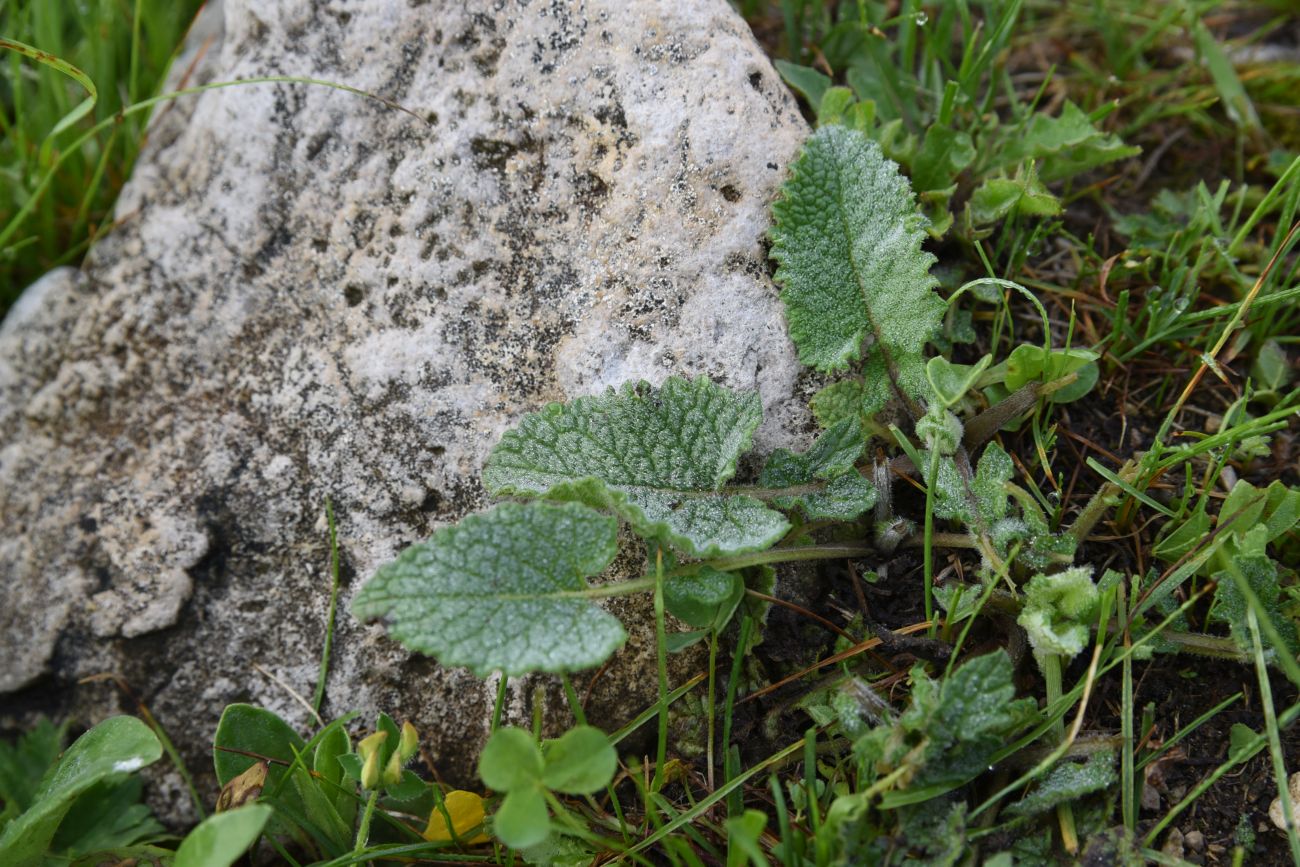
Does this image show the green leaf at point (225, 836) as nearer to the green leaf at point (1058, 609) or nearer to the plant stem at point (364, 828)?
the plant stem at point (364, 828)

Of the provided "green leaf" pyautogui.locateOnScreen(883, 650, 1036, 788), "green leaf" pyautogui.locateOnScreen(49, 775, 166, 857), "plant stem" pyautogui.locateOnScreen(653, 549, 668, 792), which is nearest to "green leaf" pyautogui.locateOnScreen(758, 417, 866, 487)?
"plant stem" pyautogui.locateOnScreen(653, 549, 668, 792)

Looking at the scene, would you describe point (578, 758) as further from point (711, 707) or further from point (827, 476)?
point (827, 476)

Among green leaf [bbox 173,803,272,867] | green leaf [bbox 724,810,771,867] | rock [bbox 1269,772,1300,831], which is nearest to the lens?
green leaf [bbox 724,810,771,867]

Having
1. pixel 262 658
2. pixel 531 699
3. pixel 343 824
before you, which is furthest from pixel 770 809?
pixel 262 658

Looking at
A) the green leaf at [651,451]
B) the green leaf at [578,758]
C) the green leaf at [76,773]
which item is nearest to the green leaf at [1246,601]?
the green leaf at [651,451]

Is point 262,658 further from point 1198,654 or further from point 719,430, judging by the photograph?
point 1198,654

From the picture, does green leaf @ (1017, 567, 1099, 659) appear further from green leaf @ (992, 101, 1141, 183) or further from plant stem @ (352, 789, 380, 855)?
plant stem @ (352, 789, 380, 855)
